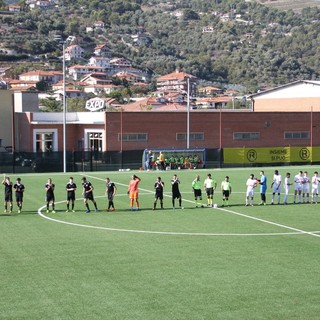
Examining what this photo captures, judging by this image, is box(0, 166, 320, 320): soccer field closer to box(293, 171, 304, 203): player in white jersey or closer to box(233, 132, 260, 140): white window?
box(293, 171, 304, 203): player in white jersey

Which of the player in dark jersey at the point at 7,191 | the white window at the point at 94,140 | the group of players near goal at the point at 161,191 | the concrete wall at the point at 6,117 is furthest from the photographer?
the concrete wall at the point at 6,117

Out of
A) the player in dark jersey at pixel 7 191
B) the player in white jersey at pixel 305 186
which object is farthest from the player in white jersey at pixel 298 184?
the player in dark jersey at pixel 7 191

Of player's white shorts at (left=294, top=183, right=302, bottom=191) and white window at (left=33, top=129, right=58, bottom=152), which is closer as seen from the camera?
player's white shorts at (left=294, top=183, right=302, bottom=191)

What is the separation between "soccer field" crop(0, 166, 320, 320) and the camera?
709 inches

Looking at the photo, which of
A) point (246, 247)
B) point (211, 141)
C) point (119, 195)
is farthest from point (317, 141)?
point (246, 247)

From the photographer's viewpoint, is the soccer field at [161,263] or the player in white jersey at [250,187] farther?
the player in white jersey at [250,187]

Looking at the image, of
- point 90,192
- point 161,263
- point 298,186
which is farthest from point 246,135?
point 161,263

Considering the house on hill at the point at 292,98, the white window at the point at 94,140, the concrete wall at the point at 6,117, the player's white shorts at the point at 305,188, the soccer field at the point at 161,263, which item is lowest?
the soccer field at the point at 161,263

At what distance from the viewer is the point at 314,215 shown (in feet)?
112

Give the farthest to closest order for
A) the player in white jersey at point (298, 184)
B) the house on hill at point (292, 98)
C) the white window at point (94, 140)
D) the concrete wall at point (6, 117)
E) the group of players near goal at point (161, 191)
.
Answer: the house on hill at point (292, 98) < the concrete wall at point (6, 117) < the white window at point (94, 140) < the player in white jersey at point (298, 184) < the group of players near goal at point (161, 191)

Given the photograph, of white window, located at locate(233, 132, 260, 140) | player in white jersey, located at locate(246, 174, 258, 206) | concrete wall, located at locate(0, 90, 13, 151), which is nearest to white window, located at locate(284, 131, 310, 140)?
white window, located at locate(233, 132, 260, 140)

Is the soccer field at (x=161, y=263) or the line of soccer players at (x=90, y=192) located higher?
the line of soccer players at (x=90, y=192)

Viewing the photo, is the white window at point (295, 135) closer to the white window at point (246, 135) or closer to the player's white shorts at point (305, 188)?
the white window at point (246, 135)

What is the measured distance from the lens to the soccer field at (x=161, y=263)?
59.1 ft
